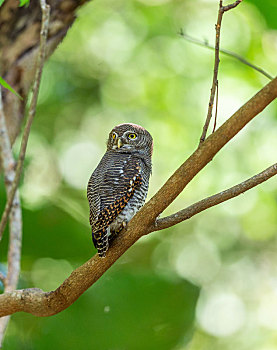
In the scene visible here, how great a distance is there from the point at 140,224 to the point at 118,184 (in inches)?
31.0

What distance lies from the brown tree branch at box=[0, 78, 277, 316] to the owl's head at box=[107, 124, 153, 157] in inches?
44.9

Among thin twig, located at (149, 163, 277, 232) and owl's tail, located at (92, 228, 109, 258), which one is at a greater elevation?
thin twig, located at (149, 163, 277, 232)

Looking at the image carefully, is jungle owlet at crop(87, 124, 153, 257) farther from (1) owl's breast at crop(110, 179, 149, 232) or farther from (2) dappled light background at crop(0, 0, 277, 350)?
(2) dappled light background at crop(0, 0, 277, 350)

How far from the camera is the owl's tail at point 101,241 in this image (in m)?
2.67

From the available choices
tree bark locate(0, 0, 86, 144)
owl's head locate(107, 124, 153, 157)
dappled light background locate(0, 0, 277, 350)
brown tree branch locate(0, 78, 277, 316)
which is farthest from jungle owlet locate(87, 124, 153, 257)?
dappled light background locate(0, 0, 277, 350)

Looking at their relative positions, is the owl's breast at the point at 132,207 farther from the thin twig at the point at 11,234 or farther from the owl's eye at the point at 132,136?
the thin twig at the point at 11,234

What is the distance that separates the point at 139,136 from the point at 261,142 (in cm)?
565

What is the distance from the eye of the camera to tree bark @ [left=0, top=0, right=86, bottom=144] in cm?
418

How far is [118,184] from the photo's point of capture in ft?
10.7

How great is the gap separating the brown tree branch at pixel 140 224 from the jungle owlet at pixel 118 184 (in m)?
0.10

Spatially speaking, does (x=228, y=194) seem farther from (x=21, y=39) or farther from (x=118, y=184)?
(x=21, y=39)

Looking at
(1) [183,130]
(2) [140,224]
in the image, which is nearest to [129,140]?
(2) [140,224]

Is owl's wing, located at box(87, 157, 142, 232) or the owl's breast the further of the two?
the owl's breast

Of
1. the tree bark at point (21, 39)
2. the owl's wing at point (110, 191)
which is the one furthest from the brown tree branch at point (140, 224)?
the tree bark at point (21, 39)
